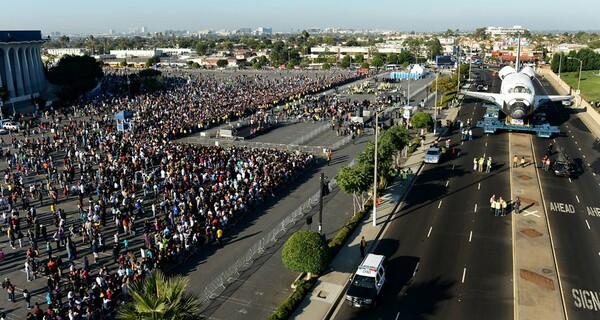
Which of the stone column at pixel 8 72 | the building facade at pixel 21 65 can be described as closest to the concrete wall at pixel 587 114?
the building facade at pixel 21 65

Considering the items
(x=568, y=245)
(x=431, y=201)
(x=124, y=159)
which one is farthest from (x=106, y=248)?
(x=568, y=245)

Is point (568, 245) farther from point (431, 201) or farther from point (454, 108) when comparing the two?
point (454, 108)

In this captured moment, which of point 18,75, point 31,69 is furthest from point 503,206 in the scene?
point 31,69

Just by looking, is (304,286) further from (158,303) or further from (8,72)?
(8,72)

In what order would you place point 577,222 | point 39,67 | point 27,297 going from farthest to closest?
point 39,67
point 577,222
point 27,297

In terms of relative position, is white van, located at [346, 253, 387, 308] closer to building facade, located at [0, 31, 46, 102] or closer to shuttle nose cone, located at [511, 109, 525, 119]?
shuttle nose cone, located at [511, 109, 525, 119]

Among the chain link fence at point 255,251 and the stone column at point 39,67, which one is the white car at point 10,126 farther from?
the chain link fence at point 255,251
